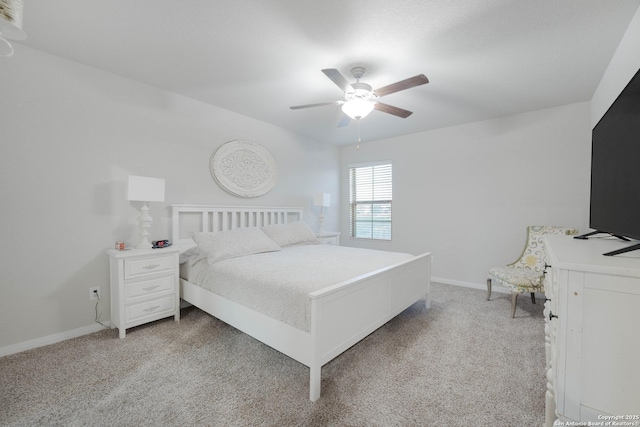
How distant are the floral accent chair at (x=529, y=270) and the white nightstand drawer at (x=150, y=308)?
11.4 ft

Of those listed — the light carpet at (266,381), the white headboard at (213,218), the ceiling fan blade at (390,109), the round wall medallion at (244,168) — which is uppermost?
the ceiling fan blade at (390,109)

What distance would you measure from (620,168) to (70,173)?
3878 millimetres

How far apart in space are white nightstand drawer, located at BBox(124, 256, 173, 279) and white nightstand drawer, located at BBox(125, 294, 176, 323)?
279mm

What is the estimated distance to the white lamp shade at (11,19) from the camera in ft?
2.92

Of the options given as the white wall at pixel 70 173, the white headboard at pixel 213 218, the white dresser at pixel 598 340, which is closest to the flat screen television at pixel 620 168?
the white dresser at pixel 598 340

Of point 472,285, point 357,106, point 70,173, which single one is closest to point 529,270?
point 472,285

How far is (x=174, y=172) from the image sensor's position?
3.00m

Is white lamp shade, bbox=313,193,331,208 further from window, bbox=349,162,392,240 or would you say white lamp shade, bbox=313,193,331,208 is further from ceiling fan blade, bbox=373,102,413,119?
ceiling fan blade, bbox=373,102,413,119

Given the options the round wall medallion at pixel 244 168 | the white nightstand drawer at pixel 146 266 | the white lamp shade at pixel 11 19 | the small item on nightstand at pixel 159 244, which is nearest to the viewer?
the white lamp shade at pixel 11 19

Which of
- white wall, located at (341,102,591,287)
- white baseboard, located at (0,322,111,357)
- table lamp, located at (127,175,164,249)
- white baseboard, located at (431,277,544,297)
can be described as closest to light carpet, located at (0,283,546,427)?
white baseboard, located at (0,322,111,357)

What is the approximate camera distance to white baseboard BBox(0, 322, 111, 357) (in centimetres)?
205

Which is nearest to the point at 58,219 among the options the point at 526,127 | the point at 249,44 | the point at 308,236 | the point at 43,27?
the point at 43,27

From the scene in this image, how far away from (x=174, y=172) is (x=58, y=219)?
1079 mm

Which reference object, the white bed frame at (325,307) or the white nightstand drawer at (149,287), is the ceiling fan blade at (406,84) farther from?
the white nightstand drawer at (149,287)
